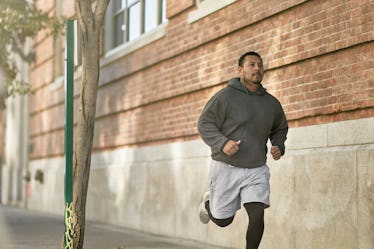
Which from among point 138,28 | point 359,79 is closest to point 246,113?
point 359,79

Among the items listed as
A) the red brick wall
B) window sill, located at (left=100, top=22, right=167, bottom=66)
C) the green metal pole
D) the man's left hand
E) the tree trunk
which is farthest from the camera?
window sill, located at (left=100, top=22, right=167, bottom=66)

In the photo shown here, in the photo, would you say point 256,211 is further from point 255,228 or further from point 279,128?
point 279,128

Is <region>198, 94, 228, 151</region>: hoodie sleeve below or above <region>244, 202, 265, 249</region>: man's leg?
above

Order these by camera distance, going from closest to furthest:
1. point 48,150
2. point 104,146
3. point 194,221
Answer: point 194,221
point 104,146
point 48,150

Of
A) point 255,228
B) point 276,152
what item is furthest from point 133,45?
point 255,228

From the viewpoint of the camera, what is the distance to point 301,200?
9383mm

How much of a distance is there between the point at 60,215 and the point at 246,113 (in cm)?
1338

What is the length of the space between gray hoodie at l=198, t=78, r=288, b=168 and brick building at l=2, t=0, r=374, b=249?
120cm

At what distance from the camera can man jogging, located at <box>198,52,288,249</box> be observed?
7492 mm

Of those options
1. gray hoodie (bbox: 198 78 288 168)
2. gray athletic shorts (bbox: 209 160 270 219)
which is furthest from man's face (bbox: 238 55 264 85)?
gray athletic shorts (bbox: 209 160 270 219)

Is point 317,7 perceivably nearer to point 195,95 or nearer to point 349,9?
point 349,9

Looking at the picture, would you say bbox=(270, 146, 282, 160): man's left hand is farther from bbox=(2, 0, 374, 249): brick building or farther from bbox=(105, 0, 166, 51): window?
bbox=(105, 0, 166, 51): window

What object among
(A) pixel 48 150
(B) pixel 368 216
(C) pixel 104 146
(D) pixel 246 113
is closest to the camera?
(D) pixel 246 113

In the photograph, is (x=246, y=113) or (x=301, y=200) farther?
(x=301, y=200)
